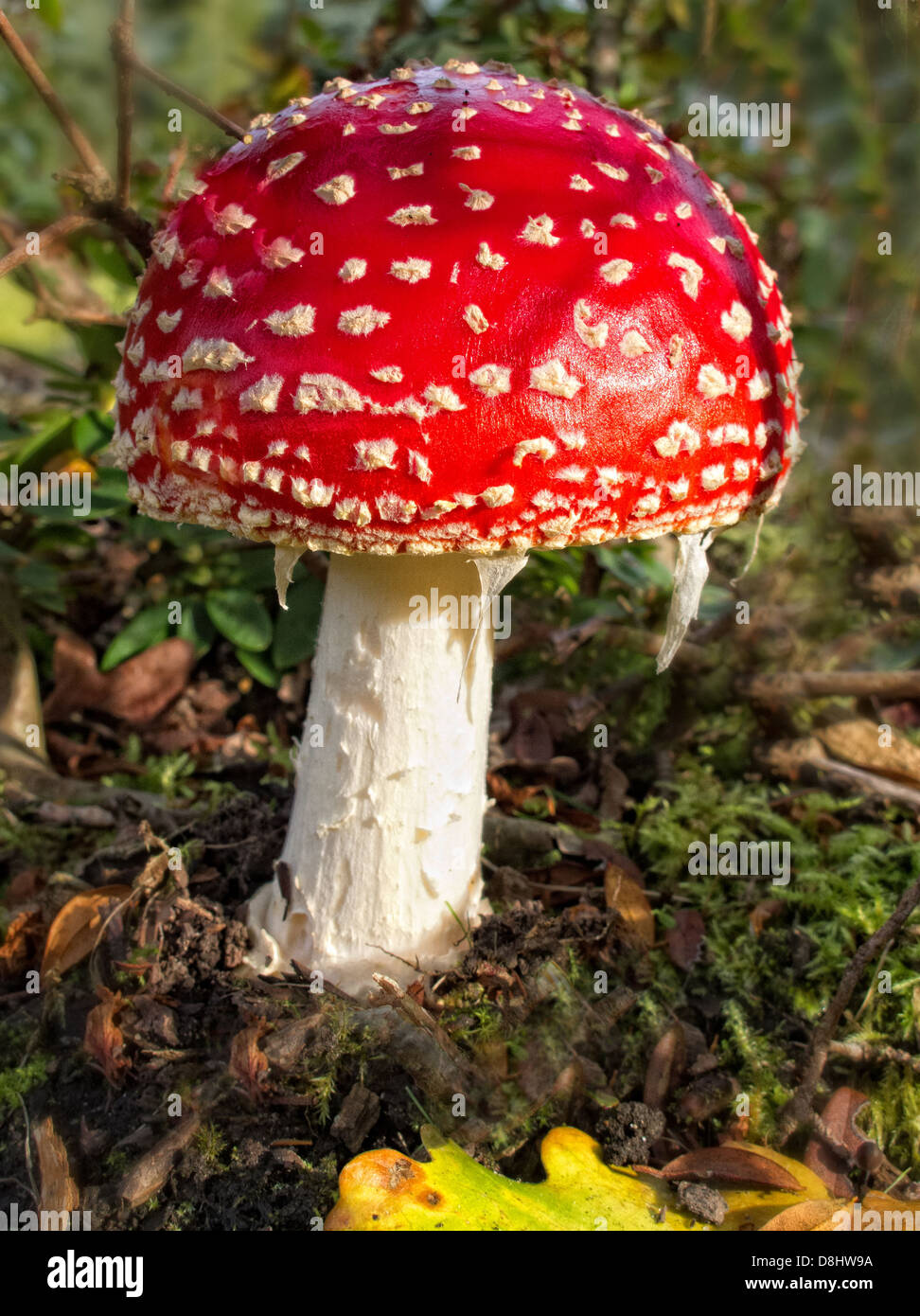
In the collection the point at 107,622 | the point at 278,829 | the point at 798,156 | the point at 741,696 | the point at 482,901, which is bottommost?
the point at 482,901

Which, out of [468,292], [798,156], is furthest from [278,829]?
[798,156]

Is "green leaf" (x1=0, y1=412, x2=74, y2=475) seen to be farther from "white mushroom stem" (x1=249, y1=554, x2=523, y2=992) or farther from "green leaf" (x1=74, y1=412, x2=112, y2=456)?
"white mushroom stem" (x1=249, y1=554, x2=523, y2=992)

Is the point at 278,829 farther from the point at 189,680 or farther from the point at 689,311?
the point at 689,311

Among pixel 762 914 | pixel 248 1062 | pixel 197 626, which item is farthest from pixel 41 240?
pixel 762 914

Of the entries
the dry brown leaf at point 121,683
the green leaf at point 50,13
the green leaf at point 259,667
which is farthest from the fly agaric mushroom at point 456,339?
the dry brown leaf at point 121,683

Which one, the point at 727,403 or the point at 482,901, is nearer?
the point at 727,403

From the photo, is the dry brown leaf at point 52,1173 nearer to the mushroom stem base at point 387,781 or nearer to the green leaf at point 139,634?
the mushroom stem base at point 387,781

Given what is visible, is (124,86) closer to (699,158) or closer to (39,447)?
(39,447)
